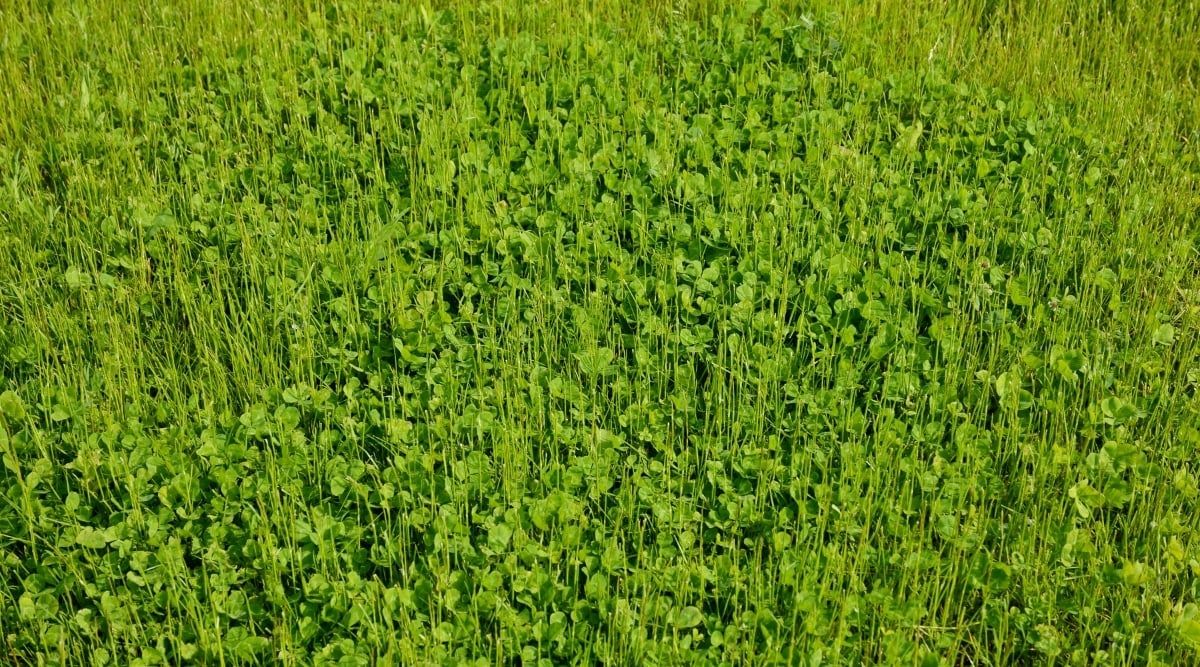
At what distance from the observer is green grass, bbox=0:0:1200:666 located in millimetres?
2953

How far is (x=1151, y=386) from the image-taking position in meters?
3.60

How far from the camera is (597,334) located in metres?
3.71

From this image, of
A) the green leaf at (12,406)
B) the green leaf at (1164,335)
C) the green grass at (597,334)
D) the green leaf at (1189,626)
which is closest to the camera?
the green leaf at (1189,626)

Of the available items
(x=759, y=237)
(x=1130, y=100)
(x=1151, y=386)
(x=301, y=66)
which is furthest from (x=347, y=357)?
(x=1130, y=100)

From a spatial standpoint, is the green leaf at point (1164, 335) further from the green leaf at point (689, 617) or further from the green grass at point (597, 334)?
the green leaf at point (689, 617)

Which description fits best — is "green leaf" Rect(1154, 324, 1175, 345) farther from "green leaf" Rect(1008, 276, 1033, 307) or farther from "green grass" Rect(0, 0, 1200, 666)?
"green leaf" Rect(1008, 276, 1033, 307)

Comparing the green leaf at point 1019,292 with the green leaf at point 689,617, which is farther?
the green leaf at point 1019,292

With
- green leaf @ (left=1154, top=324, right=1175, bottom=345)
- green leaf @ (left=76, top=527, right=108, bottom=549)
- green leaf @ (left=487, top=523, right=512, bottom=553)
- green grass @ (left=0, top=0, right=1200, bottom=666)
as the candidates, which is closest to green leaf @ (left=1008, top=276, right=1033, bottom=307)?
green grass @ (left=0, top=0, right=1200, bottom=666)

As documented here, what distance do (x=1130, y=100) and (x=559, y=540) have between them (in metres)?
3.40

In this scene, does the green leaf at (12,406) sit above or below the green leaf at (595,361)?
below

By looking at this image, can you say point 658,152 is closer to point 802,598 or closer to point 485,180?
point 485,180

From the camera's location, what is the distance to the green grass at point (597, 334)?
116 inches

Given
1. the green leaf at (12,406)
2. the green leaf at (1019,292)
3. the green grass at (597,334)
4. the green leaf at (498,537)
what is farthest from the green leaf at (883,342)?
the green leaf at (12,406)

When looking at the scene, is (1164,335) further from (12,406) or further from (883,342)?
(12,406)
